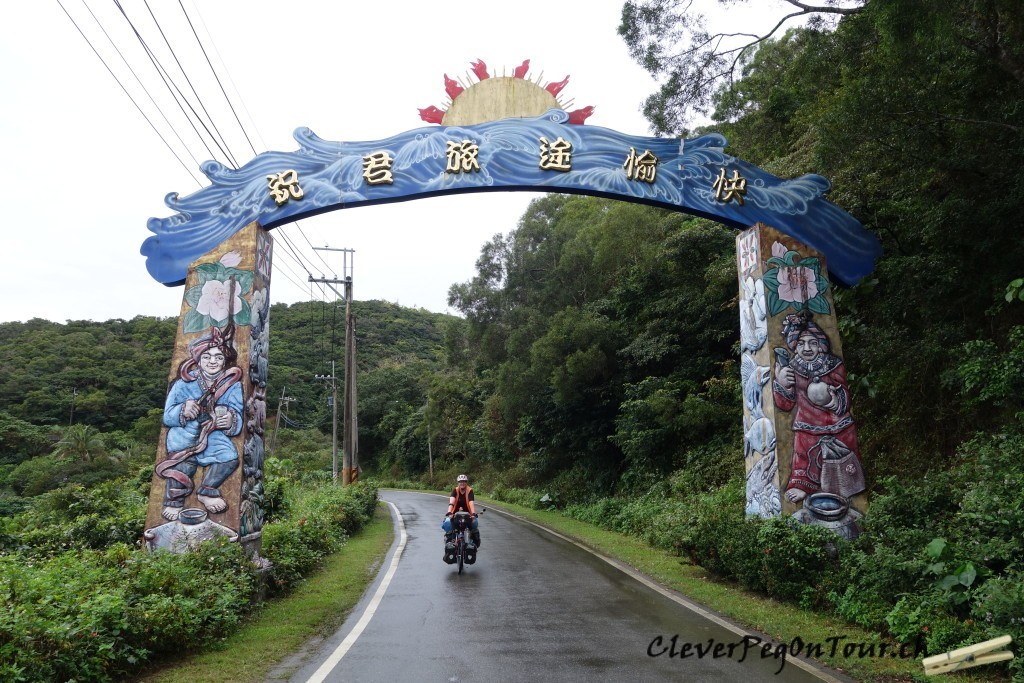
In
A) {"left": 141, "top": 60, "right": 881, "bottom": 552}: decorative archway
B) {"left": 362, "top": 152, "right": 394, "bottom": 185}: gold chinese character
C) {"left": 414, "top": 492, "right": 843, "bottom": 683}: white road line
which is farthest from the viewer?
{"left": 362, "top": 152, "right": 394, "bottom": 185}: gold chinese character

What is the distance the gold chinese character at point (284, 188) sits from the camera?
Result: 9.99m

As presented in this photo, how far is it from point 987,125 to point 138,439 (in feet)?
111

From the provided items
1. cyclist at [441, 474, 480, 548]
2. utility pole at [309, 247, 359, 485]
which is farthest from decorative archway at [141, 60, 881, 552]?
utility pole at [309, 247, 359, 485]

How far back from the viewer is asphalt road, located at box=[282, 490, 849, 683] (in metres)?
5.37

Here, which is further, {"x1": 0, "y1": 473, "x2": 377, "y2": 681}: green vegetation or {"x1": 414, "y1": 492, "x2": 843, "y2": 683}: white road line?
{"x1": 414, "y1": 492, "x2": 843, "y2": 683}: white road line

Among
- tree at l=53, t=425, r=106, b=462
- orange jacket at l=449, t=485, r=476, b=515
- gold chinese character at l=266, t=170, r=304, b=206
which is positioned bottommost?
orange jacket at l=449, t=485, r=476, b=515

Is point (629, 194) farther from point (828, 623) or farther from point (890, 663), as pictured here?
point (890, 663)

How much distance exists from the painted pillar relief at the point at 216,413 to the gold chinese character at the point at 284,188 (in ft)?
1.84

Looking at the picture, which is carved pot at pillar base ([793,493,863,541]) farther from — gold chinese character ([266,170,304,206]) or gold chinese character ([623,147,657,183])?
gold chinese character ([266,170,304,206])

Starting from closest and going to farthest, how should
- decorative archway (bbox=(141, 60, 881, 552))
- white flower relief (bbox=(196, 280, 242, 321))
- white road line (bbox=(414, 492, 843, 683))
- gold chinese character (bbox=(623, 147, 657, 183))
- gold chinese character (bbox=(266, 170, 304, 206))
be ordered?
white road line (bbox=(414, 492, 843, 683))
decorative archway (bbox=(141, 60, 881, 552))
white flower relief (bbox=(196, 280, 242, 321))
gold chinese character (bbox=(266, 170, 304, 206))
gold chinese character (bbox=(623, 147, 657, 183))

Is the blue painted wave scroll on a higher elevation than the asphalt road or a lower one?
higher

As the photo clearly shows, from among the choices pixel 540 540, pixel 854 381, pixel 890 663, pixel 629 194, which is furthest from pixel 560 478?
pixel 890 663

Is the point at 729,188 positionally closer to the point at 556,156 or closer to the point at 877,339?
the point at 556,156

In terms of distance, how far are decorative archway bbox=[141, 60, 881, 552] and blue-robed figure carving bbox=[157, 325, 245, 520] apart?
2 cm
